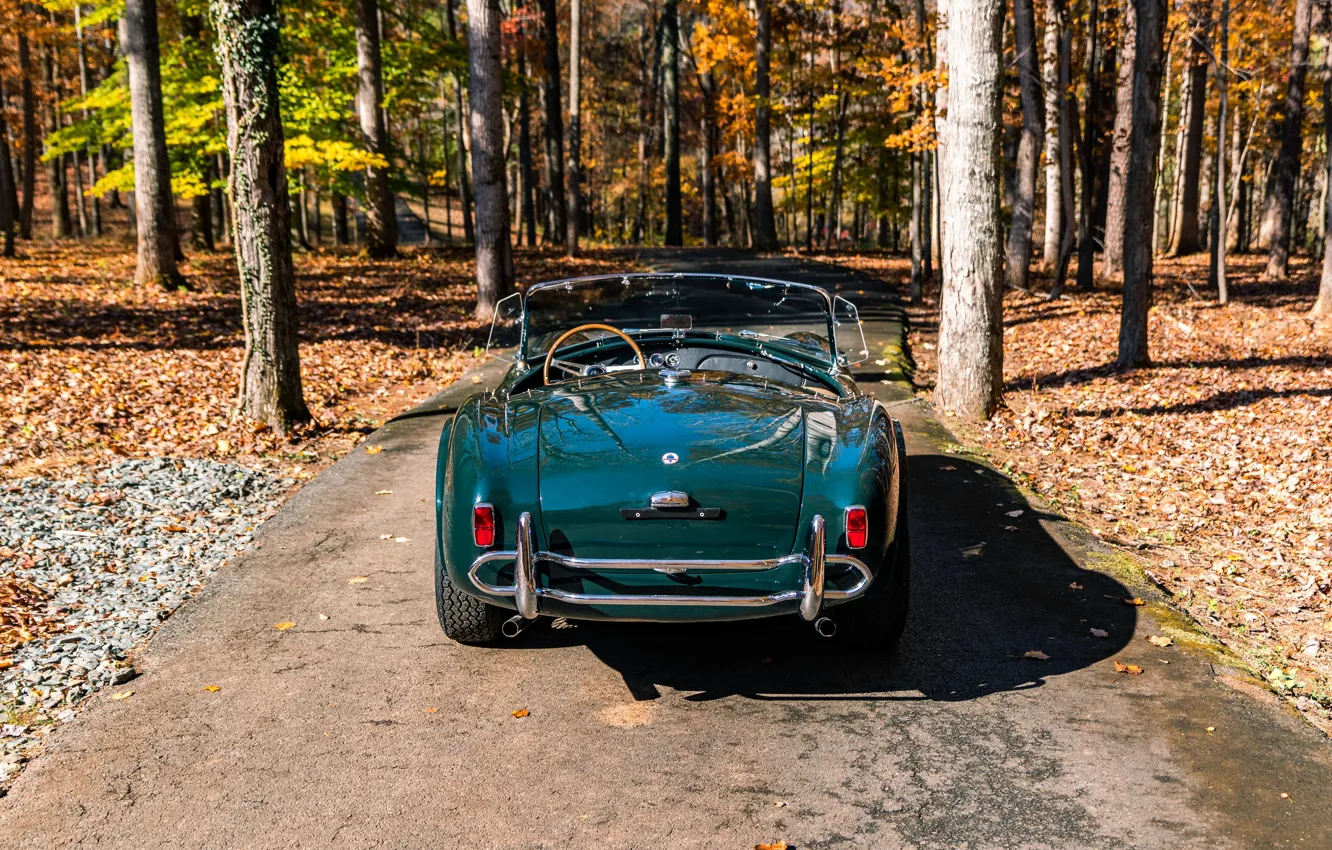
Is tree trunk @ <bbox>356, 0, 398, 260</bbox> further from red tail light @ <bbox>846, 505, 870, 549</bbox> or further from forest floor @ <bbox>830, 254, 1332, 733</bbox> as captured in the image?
red tail light @ <bbox>846, 505, 870, 549</bbox>

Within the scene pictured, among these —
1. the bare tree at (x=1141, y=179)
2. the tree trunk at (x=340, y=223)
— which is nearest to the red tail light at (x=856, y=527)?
the bare tree at (x=1141, y=179)

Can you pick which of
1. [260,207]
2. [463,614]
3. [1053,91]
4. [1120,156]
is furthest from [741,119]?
[463,614]

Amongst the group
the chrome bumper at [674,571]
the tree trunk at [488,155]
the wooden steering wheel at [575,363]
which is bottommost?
the chrome bumper at [674,571]

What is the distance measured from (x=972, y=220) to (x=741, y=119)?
27.9m

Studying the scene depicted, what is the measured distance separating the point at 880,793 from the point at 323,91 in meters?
19.1

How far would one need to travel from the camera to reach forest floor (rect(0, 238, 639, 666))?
766 cm

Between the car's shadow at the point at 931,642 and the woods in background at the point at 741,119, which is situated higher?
the woods in background at the point at 741,119

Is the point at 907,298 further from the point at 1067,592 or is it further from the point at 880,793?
the point at 880,793

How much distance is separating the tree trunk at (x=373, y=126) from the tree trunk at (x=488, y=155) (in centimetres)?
581

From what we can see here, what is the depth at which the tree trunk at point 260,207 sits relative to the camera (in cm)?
845

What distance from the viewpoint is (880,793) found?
11.4 feet

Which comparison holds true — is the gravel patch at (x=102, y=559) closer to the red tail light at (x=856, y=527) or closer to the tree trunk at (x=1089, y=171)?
the red tail light at (x=856, y=527)

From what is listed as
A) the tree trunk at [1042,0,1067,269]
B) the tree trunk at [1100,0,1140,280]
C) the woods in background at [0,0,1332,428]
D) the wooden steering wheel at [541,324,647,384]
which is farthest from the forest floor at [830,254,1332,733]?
the tree trunk at [1042,0,1067,269]

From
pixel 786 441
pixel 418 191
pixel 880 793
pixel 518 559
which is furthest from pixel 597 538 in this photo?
pixel 418 191
